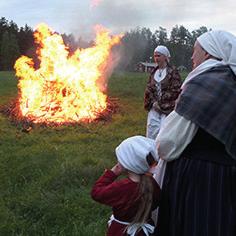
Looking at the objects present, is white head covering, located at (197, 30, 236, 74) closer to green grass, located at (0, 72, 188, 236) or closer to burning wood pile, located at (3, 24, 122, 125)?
green grass, located at (0, 72, 188, 236)

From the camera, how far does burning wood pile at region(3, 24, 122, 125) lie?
1242 centimetres

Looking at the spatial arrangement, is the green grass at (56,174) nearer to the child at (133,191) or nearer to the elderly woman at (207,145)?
the child at (133,191)

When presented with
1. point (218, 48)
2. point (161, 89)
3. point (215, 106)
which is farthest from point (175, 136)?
point (161, 89)

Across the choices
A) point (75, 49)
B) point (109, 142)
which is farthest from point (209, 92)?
point (75, 49)

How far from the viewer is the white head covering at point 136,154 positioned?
345 cm

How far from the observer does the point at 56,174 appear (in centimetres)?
706

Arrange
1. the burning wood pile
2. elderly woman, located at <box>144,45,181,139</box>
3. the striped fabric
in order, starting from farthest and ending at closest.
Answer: the burning wood pile
elderly woman, located at <box>144,45,181,139</box>
the striped fabric

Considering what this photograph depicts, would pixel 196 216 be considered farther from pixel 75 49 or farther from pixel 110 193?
pixel 75 49

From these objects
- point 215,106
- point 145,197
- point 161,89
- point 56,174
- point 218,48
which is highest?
point 218,48

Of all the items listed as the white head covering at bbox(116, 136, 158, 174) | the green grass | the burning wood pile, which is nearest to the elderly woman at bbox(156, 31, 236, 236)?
the white head covering at bbox(116, 136, 158, 174)

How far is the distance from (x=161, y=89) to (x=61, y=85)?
17.6 feet

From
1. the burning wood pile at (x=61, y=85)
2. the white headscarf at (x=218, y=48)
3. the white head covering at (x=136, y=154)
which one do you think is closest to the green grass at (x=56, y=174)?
the burning wood pile at (x=61, y=85)

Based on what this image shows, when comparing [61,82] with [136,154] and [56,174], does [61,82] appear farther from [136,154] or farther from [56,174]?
[136,154]

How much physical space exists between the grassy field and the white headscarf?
2.43m
